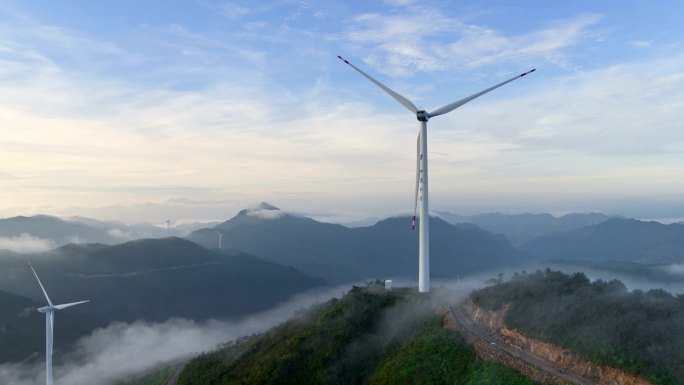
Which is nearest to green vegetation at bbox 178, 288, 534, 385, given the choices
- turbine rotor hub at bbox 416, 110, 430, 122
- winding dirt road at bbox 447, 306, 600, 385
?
winding dirt road at bbox 447, 306, 600, 385

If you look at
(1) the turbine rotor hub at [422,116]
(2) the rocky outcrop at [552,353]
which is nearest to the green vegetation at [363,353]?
(2) the rocky outcrop at [552,353]

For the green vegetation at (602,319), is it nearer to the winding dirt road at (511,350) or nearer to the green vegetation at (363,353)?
the winding dirt road at (511,350)

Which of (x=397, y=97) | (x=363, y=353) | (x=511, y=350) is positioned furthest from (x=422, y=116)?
(x=511, y=350)

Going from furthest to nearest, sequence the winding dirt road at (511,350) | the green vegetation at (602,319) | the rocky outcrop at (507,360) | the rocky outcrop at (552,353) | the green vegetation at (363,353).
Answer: the green vegetation at (363,353) < the rocky outcrop at (507,360) < the winding dirt road at (511,350) < the rocky outcrop at (552,353) < the green vegetation at (602,319)

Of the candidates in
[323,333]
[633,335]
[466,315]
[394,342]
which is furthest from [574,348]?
[323,333]

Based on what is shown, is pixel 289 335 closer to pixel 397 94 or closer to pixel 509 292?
pixel 509 292

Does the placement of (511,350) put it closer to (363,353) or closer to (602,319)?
(602,319)
